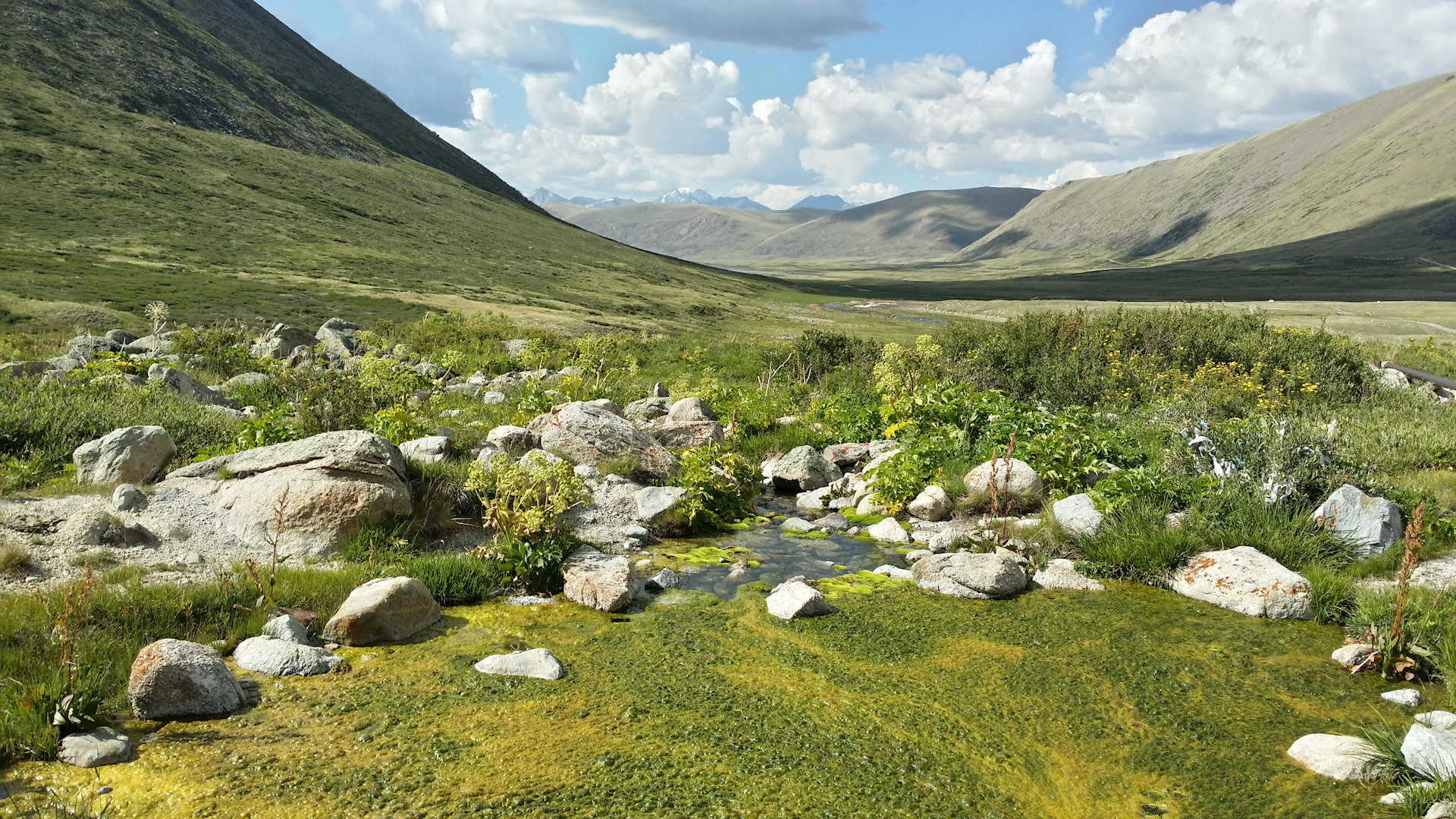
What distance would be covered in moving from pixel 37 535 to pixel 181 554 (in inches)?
52.1

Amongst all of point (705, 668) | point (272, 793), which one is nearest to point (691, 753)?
point (705, 668)

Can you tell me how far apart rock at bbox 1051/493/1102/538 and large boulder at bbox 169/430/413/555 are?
8259 mm

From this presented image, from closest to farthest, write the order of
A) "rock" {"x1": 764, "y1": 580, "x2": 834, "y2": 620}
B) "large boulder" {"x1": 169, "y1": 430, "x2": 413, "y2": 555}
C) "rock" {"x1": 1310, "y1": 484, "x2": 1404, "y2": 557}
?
"rock" {"x1": 764, "y1": 580, "x2": 834, "y2": 620}, "large boulder" {"x1": 169, "y1": 430, "x2": 413, "y2": 555}, "rock" {"x1": 1310, "y1": 484, "x2": 1404, "y2": 557}

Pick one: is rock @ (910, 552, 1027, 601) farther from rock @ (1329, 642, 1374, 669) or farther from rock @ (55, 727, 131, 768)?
rock @ (55, 727, 131, 768)

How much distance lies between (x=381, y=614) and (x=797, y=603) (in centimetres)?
395

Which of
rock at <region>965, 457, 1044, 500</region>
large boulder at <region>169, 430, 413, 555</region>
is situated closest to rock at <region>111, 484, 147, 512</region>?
large boulder at <region>169, 430, 413, 555</region>

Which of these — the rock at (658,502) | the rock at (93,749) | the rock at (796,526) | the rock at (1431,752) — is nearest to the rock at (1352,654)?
the rock at (1431,752)

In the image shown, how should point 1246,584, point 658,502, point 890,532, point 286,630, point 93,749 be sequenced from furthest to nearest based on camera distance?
point 658,502 → point 890,532 → point 1246,584 → point 286,630 → point 93,749

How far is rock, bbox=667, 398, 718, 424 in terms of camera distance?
16141mm

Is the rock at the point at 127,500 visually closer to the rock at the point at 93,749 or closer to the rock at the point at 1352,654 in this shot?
the rock at the point at 93,749

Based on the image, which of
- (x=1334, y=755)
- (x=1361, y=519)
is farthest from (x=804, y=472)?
(x=1334, y=755)

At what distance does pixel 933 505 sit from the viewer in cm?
1203

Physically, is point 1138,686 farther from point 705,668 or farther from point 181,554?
point 181,554

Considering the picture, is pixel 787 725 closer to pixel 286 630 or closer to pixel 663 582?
pixel 663 582
